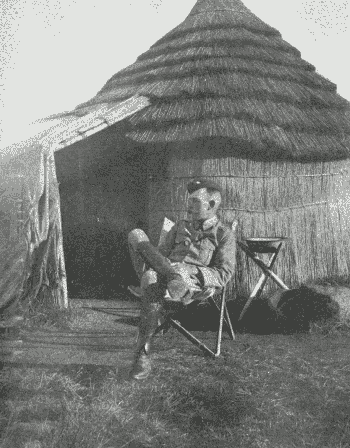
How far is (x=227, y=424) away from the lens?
3486mm

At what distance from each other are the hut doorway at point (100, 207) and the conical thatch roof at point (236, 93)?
2.52ft

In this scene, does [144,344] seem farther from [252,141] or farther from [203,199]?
[252,141]

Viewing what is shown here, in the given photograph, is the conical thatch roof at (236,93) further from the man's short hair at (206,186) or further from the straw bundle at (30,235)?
the man's short hair at (206,186)

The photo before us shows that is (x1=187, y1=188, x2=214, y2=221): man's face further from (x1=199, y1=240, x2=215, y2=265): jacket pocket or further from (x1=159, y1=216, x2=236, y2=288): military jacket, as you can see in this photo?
(x1=199, y1=240, x2=215, y2=265): jacket pocket

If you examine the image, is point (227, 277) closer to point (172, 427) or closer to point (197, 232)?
point (197, 232)

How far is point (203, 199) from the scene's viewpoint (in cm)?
499

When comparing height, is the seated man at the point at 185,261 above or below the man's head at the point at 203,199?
below

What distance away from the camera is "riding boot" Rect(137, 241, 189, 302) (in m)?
4.30

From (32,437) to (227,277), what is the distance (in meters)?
2.18

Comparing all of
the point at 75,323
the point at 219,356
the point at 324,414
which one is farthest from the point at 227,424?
the point at 75,323

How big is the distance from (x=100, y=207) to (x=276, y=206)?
289cm

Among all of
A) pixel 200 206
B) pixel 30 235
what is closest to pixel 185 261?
pixel 200 206

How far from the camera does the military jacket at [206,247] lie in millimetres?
4711

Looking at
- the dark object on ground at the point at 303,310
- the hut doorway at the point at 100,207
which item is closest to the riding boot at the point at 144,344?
the dark object on ground at the point at 303,310
